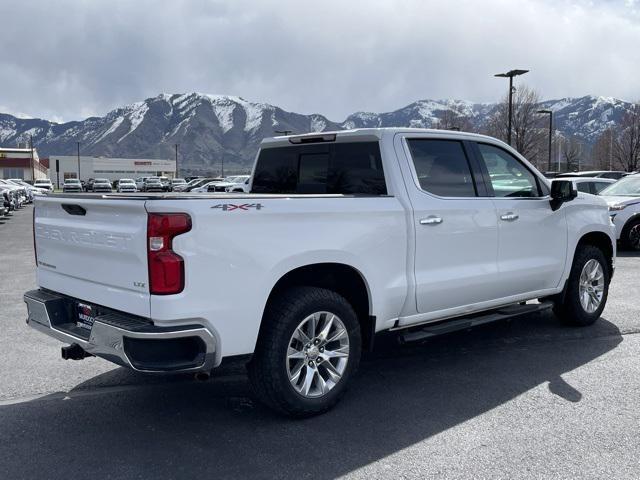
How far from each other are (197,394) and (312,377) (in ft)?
3.52

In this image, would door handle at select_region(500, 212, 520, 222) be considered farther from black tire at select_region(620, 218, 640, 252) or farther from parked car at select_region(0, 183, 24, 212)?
parked car at select_region(0, 183, 24, 212)

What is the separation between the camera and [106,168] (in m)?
133

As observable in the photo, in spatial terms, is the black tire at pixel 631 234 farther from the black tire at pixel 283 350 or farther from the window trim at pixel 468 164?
the black tire at pixel 283 350

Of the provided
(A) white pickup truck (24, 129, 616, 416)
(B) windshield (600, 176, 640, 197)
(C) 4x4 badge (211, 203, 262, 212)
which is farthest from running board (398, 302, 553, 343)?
(B) windshield (600, 176, 640, 197)

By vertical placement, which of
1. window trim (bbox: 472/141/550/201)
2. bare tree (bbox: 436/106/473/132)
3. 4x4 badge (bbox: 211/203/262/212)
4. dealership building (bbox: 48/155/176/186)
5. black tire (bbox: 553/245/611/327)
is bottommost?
black tire (bbox: 553/245/611/327)

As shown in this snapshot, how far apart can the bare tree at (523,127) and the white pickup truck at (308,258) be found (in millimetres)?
45754

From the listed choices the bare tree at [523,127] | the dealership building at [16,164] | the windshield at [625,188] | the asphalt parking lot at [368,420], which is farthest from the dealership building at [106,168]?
the asphalt parking lot at [368,420]

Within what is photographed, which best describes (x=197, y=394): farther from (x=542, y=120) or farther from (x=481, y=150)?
(x=542, y=120)

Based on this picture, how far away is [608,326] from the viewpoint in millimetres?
6988

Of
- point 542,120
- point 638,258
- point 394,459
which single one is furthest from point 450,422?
point 542,120

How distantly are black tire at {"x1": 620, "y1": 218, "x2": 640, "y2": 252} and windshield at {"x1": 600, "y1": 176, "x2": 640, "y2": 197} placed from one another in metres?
0.66

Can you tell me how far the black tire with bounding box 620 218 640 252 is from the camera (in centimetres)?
1355

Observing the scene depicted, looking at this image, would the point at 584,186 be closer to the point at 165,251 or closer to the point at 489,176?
the point at 489,176

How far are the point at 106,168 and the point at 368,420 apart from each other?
447 feet
